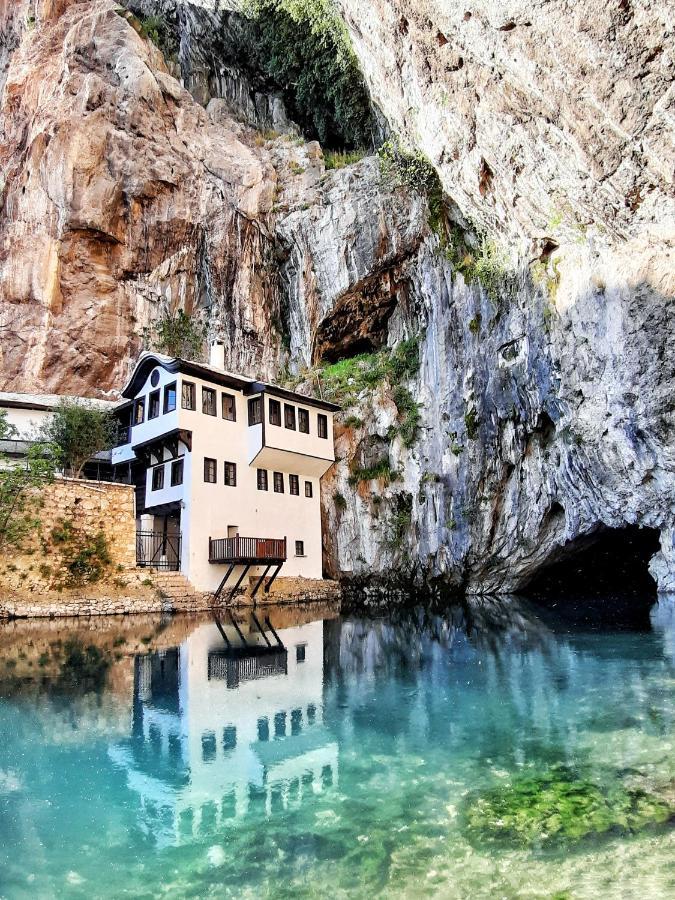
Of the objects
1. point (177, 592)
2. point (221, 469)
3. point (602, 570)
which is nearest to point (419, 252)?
point (221, 469)

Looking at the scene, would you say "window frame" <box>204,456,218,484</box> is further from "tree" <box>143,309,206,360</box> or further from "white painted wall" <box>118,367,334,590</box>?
"tree" <box>143,309,206,360</box>

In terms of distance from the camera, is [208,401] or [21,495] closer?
[21,495]

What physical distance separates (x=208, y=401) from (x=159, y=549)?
7.48 m

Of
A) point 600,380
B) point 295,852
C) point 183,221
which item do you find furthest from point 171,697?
point 183,221

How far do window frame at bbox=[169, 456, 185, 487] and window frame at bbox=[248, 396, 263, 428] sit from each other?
161 inches

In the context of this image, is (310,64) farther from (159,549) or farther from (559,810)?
(559,810)

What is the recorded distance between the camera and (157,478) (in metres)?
30.4

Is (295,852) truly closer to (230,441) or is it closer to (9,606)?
(9,606)

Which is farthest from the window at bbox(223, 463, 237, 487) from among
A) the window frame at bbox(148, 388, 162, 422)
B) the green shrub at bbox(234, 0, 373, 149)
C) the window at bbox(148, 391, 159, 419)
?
the green shrub at bbox(234, 0, 373, 149)

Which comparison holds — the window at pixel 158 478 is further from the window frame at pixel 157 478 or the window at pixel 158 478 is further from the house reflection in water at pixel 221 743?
the house reflection in water at pixel 221 743

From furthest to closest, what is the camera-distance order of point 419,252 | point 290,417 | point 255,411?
1. point 419,252
2. point 290,417
3. point 255,411

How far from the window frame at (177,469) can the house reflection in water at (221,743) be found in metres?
15.3

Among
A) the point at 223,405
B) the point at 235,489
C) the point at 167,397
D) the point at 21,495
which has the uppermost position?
the point at 167,397

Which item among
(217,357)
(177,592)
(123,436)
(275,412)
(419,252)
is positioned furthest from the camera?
(419,252)
